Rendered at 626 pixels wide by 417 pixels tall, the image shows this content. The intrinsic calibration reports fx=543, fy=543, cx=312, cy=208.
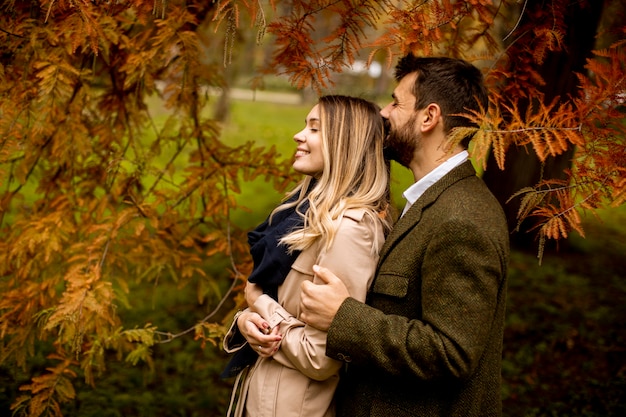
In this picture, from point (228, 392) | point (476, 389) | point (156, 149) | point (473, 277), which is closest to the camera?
point (473, 277)

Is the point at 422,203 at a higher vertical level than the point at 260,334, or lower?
higher

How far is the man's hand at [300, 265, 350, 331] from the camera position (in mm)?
1913

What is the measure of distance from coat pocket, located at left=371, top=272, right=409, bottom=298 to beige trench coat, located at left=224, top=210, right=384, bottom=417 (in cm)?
5

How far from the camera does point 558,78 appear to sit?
3188mm

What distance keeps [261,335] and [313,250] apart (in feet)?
1.24

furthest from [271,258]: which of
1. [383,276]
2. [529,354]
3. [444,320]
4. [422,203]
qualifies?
[529,354]

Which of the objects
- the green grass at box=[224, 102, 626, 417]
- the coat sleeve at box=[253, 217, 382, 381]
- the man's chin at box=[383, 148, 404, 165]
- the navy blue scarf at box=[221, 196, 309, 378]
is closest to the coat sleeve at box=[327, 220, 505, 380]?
the coat sleeve at box=[253, 217, 382, 381]

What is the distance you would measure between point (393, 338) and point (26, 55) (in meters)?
2.22

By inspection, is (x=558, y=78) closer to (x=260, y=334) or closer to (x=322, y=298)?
(x=322, y=298)

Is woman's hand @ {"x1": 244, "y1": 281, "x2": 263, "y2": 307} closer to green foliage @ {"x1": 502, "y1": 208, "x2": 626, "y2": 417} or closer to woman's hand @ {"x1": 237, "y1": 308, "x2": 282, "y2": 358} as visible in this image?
woman's hand @ {"x1": 237, "y1": 308, "x2": 282, "y2": 358}

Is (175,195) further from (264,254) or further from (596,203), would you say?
(596,203)

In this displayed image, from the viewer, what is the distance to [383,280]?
1.97 m

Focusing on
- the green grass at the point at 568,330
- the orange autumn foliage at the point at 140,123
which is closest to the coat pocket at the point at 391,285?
the orange autumn foliage at the point at 140,123

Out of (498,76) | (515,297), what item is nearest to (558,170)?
(515,297)
